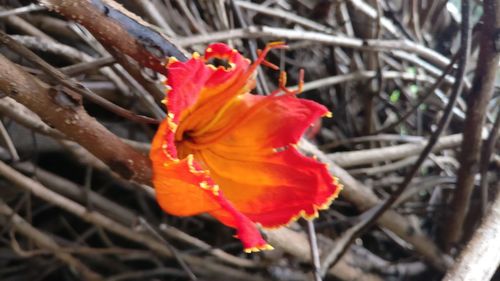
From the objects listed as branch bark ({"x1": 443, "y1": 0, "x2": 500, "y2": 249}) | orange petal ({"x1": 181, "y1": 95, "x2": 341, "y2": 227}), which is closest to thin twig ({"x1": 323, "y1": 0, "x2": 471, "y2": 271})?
branch bark ({"x1": 443, "y1": 0, "x2": 500, "y2": 249})

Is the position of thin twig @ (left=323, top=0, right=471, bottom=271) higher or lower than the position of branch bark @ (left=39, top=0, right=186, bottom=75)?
lower

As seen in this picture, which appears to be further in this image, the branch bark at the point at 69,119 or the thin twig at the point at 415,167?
the thin twig at the point at 415,167

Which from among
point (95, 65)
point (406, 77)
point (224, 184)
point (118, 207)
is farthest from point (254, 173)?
point (406, 77)

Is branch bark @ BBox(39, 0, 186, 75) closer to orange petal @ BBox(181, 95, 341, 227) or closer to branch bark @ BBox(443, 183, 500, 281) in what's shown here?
orange petal @ BBox(181, 95, 341, 227)

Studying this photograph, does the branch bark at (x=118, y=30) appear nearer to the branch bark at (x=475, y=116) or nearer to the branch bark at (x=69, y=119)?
the branch bark at (x=69, y=119)

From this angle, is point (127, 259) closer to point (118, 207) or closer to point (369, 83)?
point (118, 207)

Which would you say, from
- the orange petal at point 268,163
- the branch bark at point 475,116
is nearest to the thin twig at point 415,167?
the branch bark at point 475,116

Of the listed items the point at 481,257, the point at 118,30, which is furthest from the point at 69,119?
the point at 481,257

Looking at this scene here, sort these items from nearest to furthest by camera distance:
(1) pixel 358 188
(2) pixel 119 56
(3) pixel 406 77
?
(2) pixel 119 56 → (1) pixel 358 188 → (3) pixel 406 77
